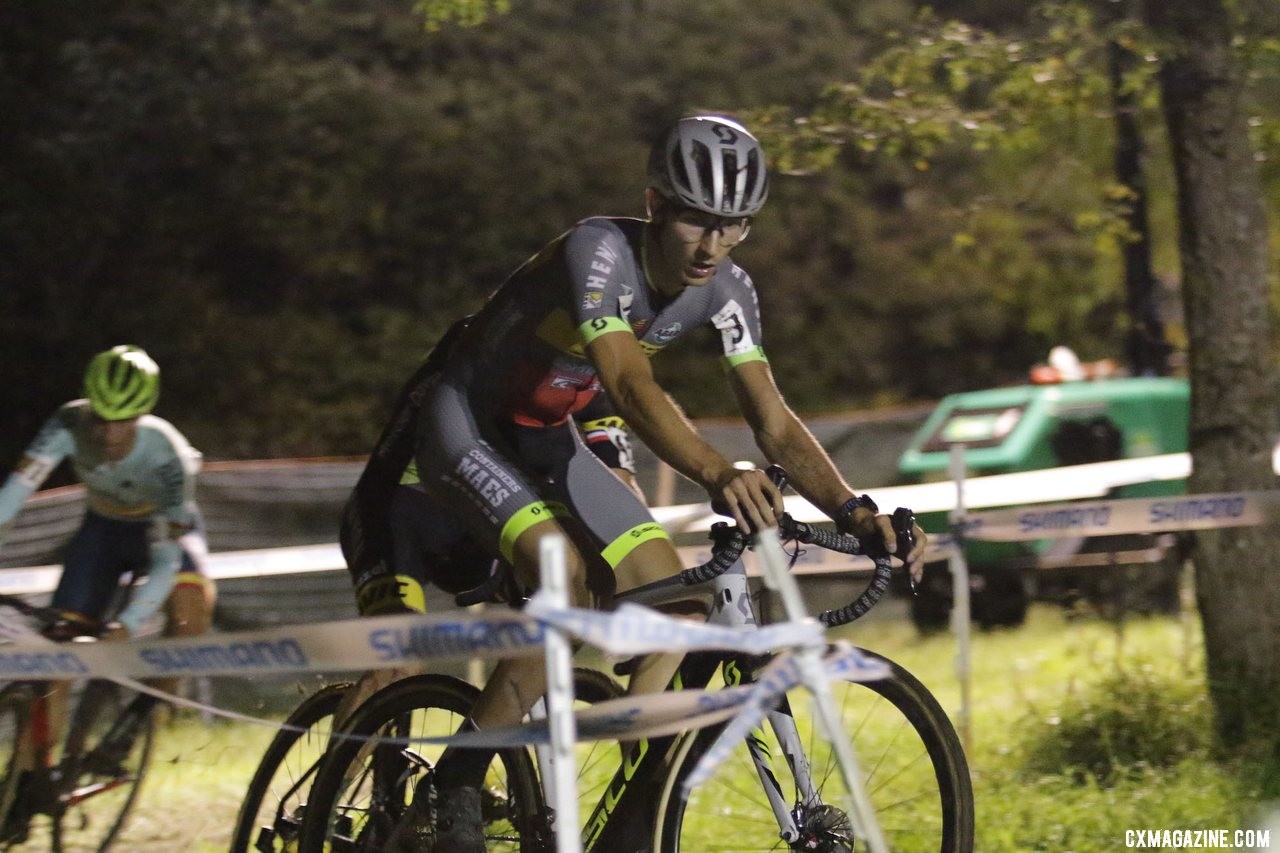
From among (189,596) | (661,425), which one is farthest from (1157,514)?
(189,596)

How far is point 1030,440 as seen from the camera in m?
14.4

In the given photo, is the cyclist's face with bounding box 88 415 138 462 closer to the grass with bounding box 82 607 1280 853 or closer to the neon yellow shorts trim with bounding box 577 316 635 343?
the grass with bounding box 82 607 1280 853

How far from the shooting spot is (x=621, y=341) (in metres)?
4.69

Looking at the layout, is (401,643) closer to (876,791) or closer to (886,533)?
(886,533)

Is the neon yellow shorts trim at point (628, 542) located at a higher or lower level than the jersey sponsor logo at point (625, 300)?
lower

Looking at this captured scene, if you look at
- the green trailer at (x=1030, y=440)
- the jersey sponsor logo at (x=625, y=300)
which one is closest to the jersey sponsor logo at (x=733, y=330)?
the jersey sponsor logo at (x=625, y=300)

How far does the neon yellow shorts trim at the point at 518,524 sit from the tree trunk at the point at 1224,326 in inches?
146

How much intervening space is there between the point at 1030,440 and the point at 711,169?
10.1 m

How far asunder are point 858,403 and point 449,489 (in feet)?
71.4

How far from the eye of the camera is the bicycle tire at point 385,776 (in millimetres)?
4980

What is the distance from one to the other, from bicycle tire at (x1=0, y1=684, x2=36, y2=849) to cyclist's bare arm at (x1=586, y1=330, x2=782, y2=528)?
9.32 ft

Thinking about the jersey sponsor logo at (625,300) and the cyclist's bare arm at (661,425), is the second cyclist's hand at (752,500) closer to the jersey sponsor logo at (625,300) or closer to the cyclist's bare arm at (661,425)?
the cyclist's bare arm at (661,425)

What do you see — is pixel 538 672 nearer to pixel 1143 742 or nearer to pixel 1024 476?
pixel 1143 742

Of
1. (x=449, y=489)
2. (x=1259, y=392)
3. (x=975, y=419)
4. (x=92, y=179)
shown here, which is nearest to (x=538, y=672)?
(x=449, y=489)
